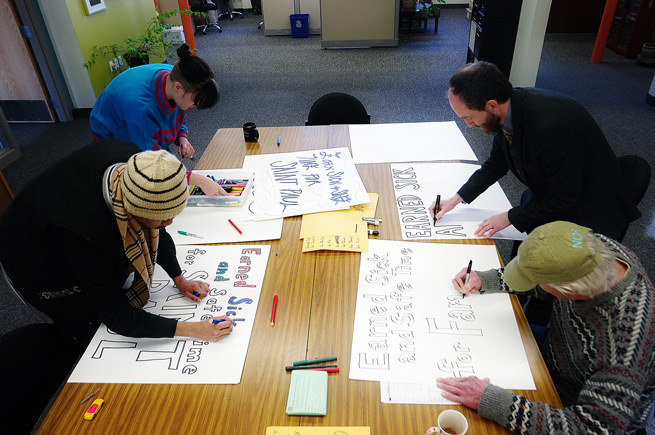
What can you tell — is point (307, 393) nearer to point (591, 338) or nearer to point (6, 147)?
point (591, 338)

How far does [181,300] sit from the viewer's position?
134 cm

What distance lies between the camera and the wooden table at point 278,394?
1.00 metres

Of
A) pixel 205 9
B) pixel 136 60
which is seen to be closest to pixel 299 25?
pixel 205 9

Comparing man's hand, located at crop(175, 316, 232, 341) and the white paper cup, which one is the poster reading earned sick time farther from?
the white paper cup

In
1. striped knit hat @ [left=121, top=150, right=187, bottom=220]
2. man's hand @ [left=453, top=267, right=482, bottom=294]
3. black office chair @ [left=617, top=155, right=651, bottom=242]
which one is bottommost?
man's hand @ [left=453, top=267, right=482, bottom=294]

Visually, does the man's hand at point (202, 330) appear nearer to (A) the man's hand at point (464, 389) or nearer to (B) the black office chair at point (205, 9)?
(A) the man's hand at point (464, 389)

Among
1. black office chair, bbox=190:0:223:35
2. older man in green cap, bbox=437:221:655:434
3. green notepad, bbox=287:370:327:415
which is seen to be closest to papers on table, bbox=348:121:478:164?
older man in green cap, bbox=437:221:655:434

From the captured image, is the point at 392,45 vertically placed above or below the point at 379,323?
below

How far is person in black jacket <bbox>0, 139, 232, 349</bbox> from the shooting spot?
1.04 meters

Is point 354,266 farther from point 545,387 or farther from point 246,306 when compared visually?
point 545,387

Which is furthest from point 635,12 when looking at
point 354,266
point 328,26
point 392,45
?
point 354,266

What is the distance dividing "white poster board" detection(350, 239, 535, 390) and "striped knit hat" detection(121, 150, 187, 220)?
61cm

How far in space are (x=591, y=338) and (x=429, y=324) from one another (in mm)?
395

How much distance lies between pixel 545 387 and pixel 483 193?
3.18ft
